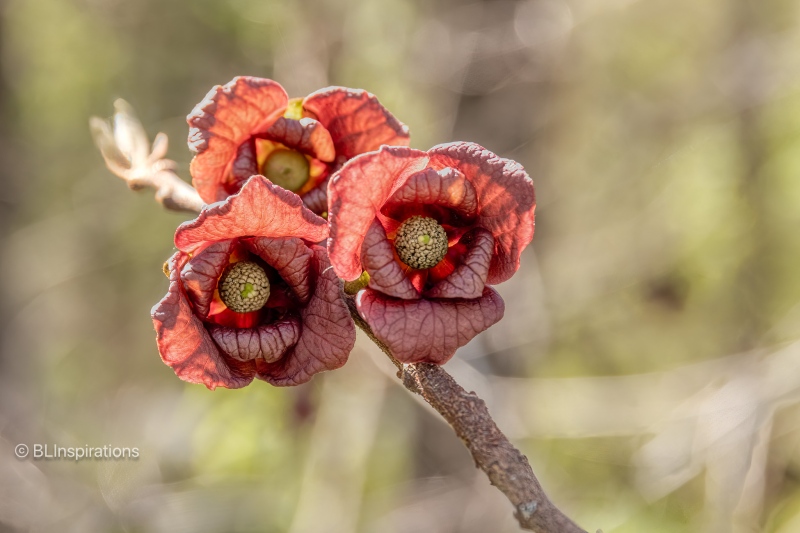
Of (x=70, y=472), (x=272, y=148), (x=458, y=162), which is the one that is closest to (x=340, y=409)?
(x=70, y=472)

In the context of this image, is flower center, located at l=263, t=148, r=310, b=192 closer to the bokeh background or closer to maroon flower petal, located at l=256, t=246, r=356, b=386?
maroon flower petal, located at l=256, t=246, r=356, b=386

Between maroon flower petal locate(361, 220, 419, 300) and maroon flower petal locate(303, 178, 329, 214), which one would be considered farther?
maroon flower petal locate(303, 178, 329, 214)

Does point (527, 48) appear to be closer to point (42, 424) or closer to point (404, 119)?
point (404, 119)

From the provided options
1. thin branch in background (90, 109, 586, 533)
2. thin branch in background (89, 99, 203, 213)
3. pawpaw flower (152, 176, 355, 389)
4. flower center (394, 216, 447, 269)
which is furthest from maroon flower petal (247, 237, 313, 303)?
thin branch in background (89, 99, 203, 213)

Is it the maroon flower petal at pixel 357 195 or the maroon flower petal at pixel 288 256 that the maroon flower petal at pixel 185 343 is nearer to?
the maroon flower petal at pixel 288 256

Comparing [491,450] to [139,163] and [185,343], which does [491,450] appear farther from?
[139,163]

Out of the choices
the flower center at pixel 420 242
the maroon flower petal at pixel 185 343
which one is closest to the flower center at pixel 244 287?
the maroon flower petal at pixel 185 343

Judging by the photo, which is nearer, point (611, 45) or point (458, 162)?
point (458, 162)
